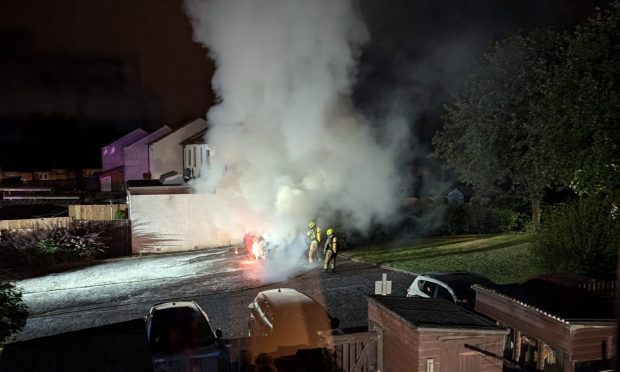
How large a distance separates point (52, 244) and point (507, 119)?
16957 mm

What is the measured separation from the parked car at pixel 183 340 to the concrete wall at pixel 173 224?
10.5 metres

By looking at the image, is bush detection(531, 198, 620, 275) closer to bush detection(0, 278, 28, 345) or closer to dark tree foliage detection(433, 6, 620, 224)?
dark tree foliage detection(433, 6, 620, 224)

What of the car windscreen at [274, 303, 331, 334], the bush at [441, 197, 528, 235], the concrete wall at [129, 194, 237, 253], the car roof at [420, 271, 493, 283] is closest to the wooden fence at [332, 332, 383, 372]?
the car windscreen at [274, 303, 331, 334]

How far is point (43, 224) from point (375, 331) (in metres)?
15.2

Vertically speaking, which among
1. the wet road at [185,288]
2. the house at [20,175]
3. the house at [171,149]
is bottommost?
the wet road at [185,288]

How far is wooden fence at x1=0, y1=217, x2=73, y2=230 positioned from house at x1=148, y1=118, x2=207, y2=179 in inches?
623

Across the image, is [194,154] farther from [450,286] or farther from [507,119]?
[450,286]

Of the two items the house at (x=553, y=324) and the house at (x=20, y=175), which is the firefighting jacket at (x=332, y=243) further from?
the house at (x=20, y=175)

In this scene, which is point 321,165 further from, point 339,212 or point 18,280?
point 18,280

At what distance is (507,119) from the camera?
17.2m

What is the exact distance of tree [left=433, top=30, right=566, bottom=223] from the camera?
15.4m

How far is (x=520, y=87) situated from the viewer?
1630cm

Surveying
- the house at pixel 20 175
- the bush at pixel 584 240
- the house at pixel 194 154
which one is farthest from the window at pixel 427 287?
the house at pixel 20 175

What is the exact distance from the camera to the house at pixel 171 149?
34031 mm
